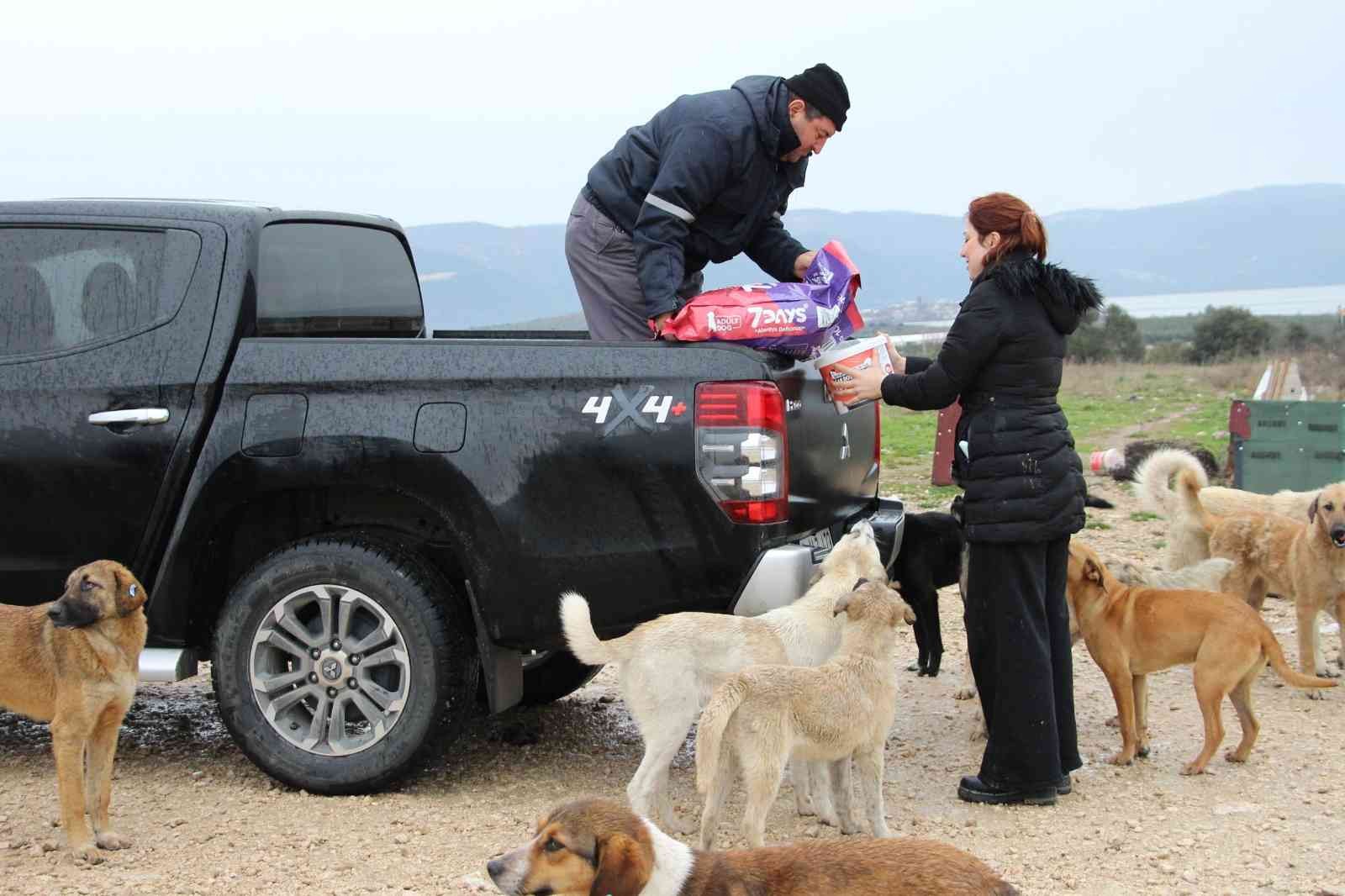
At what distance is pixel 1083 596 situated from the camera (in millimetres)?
5895

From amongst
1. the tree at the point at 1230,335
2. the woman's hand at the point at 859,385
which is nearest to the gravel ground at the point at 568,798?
the woman's hand at the point at 859,385

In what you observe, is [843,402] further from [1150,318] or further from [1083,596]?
[1150,318]

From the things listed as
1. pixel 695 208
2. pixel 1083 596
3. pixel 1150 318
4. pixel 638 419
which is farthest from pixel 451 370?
pixel 1150 318

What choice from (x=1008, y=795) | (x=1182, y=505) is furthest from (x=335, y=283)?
(x=1182, y=505)

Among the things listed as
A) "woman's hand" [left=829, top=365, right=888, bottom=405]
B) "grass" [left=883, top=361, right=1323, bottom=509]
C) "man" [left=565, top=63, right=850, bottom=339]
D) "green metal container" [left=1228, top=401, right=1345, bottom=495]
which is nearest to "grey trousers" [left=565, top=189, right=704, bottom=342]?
"man" [left=565, top=63, right=850, bottom=339]

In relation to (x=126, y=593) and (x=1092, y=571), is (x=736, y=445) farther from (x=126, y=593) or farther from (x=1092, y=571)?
(x=126, y=593)

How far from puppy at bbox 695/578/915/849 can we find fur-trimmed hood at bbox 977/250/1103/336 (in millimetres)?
1292

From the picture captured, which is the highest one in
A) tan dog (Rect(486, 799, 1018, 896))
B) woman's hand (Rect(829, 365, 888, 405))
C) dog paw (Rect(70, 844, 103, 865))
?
woman's hand (Rect(829, 365, 888, 405))

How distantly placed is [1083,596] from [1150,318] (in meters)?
85.4

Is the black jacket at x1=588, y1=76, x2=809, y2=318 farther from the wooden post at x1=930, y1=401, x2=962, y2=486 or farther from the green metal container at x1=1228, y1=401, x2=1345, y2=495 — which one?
the wooden post at x1=930, y1=401, x2=962, y2=486

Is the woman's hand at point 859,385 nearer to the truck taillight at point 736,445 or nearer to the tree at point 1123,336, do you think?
the truck taillight at point 736,445

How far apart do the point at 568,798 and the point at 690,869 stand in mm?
2030

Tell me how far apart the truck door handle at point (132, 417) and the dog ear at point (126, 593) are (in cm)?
64

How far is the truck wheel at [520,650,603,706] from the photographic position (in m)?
6.34
